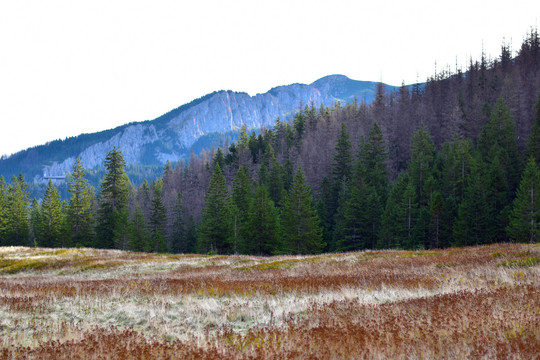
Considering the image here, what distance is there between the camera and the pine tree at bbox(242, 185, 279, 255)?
2079 inches

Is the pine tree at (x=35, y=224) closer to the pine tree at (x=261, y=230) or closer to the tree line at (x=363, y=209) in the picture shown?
the tree line at (x=363, y=209)

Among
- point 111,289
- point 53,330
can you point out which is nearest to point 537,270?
point 53,330

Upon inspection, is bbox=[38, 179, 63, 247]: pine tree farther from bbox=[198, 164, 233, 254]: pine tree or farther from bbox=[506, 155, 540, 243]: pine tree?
bbox=[506, 155, 540, 243]: pine tree

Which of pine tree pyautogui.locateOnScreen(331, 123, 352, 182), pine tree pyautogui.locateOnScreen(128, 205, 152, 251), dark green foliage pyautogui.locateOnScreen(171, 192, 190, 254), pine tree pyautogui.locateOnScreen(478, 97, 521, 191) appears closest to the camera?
pine tree pyautogui.locateOnScreen(478, 97, 521, 191)

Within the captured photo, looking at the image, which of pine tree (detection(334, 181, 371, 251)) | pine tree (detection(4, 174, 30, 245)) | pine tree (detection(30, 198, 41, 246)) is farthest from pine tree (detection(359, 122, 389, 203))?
pine tree (detection(4, 174, 30, 245))

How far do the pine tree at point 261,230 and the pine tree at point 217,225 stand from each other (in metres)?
3.41

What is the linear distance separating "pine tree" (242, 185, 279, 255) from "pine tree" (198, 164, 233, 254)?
341 cm

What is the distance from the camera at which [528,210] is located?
40.0 metres

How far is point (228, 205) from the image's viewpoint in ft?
187

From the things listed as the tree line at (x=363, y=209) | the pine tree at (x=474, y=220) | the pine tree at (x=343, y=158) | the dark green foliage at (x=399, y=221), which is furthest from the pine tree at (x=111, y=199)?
the pine tree at (x=474, y=220)

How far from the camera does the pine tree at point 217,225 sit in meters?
54.6

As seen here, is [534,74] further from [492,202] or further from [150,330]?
[150,330]

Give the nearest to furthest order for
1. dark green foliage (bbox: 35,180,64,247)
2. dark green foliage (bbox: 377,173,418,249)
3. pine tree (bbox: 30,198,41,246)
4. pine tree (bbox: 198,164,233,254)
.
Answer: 1. dark green foliage (bbox: 377,173,418,249)
2. pine tree (bbox: 198,164,233,254)
3. dark green foliage (bbox: 35,180,64,247)
4. pine tree (bbox: 30,198,41,246)

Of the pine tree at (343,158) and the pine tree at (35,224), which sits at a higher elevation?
the pine tree at (343,158)
